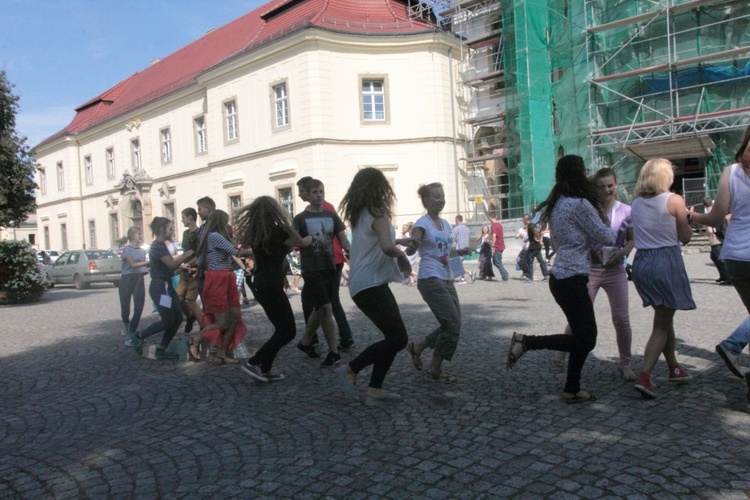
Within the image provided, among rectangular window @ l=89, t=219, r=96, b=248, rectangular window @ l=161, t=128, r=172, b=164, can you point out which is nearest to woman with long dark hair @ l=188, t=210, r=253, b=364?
rectangular window @ l=161, t=128, r=172, b=164

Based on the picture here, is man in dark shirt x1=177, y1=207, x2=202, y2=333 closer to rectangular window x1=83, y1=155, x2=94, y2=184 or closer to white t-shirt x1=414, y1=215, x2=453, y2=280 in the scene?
white t-shirt x1=414, y1=215, x2=453, y2=280

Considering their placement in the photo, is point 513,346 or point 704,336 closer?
point 513,346

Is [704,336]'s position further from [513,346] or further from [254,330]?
[254,330]

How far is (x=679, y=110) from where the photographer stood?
22281 millimetres

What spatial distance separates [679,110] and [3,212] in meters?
21.2

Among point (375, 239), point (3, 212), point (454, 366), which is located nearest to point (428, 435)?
point (375, 239)

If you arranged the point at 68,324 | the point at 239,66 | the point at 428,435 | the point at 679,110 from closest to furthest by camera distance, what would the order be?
1. the point at 428,435
2. the point at 68,324
3. the point at 679,110
4. the point at 239,66

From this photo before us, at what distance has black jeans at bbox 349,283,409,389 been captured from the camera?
4.89 m

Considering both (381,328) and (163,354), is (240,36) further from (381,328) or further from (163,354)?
(381,328)

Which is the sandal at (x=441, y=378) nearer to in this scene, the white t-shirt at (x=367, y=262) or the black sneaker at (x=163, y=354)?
the white t-shirt at (x=367, y=262)

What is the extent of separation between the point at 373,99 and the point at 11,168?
1438 cm

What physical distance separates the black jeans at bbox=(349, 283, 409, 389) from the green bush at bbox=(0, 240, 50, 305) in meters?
14.2

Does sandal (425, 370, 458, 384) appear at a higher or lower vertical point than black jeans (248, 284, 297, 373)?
lower

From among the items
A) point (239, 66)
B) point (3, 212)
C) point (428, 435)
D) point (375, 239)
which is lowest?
point (428, 435)
